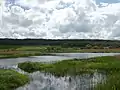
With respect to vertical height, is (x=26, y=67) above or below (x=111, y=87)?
below

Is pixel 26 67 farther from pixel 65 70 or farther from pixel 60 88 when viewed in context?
pixel 60 88

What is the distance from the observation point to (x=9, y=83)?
34.3 meters

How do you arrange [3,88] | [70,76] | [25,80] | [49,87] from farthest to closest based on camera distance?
[70,76]
[25,80]
[49,87]
[3,88]

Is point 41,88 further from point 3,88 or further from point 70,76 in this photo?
point 70,76

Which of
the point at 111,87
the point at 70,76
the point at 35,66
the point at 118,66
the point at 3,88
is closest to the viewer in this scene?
the point at 111,87

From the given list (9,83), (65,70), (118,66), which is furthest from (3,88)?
(118,66)

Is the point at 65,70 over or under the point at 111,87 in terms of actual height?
under

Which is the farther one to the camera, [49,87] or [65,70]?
[65,70]

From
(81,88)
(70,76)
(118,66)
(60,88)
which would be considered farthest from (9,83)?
(118,66)

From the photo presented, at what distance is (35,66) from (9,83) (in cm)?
2281

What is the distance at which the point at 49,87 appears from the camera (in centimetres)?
3391

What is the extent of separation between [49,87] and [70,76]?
982 centimetres

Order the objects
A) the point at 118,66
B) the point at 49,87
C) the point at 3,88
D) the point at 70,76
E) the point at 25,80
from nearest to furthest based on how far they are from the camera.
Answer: the point at 3,88 → the point at 49,87 → the point at 25,80 → the point at 70,76 → the point at 118,66

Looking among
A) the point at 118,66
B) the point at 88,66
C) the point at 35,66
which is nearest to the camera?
the point at 118,66
